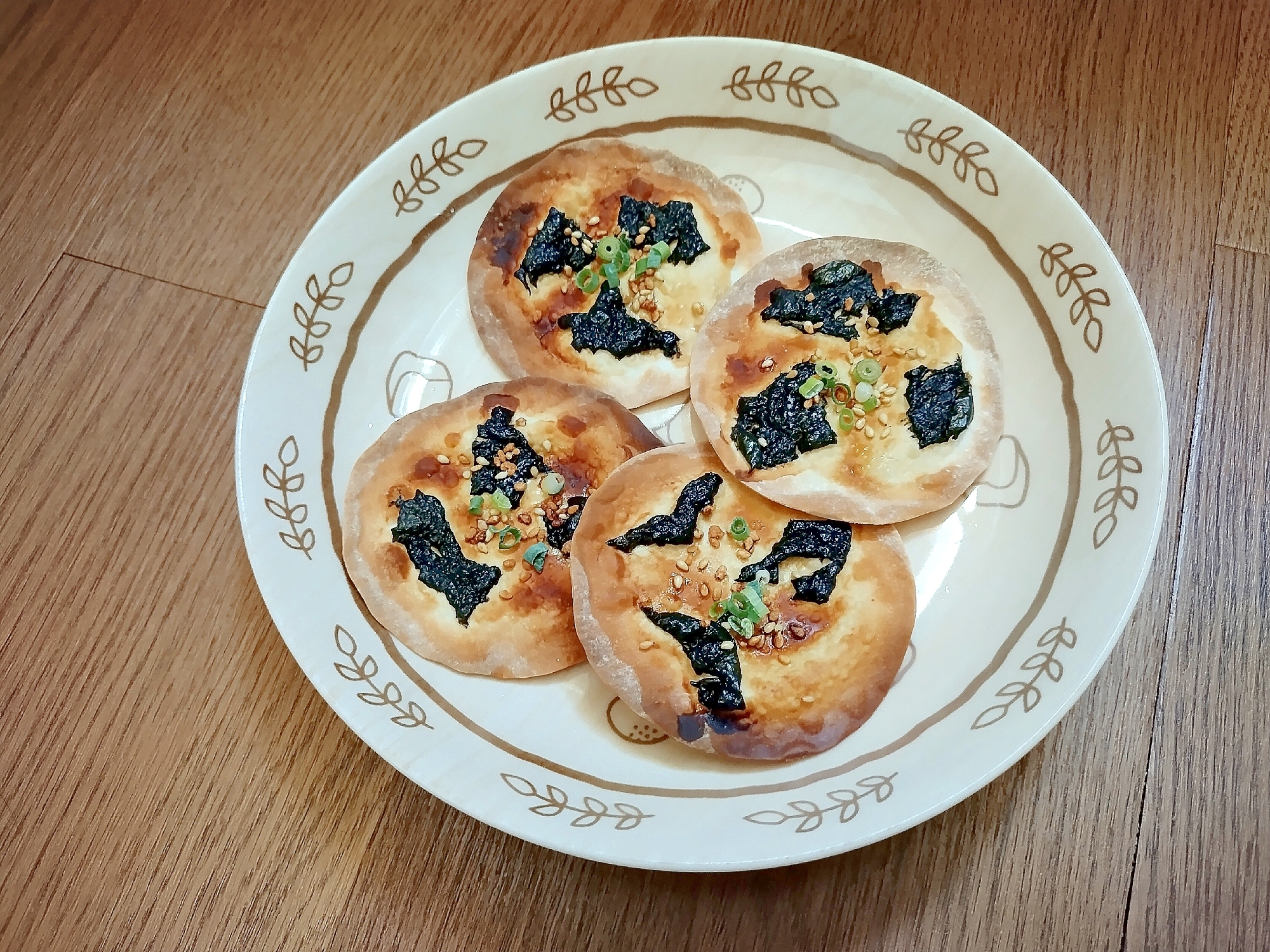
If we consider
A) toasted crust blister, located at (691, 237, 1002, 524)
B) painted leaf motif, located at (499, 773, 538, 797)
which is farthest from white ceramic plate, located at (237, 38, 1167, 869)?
toasted crust blister, located at (691, 237, 1002, 524)

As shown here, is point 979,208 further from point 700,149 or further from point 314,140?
point 314,140

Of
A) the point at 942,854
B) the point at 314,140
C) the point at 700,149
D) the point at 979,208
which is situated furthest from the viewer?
the point at 314,140

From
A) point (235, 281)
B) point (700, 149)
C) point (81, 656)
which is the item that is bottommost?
point (81, 656)

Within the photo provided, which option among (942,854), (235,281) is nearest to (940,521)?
(942,854)

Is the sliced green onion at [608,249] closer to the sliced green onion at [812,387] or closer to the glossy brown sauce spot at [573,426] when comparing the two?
the glossy brown sauce spot at [573,426]

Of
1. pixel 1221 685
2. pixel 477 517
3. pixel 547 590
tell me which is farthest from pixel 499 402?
pixel 1221 685

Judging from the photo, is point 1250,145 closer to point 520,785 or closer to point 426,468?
point 426,468

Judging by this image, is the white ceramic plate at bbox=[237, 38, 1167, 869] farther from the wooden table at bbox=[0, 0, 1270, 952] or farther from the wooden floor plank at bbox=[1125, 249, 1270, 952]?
Answer: the wooden floor plank at bbox=[1125, 249, 1270, 952]
